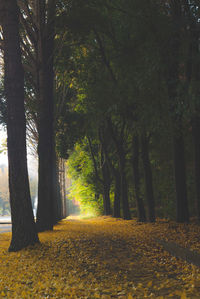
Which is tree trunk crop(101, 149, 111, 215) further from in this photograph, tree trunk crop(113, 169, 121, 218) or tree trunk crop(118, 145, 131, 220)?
tree trunk crop(118, 145, 131, 220)

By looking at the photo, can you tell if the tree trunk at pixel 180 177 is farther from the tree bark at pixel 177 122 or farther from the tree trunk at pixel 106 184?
the tree trunk at pixel 106 184

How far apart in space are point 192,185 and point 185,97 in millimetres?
9116

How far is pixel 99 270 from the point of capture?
7.41m

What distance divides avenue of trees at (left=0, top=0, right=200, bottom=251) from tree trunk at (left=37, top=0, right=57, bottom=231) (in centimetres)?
5

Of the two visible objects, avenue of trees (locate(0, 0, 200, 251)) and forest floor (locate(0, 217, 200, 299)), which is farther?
avenue of trees (locate(0, 0, 200, 251))

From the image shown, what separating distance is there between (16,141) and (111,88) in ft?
23.1

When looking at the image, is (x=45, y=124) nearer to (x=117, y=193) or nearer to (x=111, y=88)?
(x=111, y=88)

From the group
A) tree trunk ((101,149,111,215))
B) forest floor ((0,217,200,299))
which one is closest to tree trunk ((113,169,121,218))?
tree trunk ((101,149,111,215))

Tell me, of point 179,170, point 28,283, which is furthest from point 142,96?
point 28,283

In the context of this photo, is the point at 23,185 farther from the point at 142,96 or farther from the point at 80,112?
the point at 80,112

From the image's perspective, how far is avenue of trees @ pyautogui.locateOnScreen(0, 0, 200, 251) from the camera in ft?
32.9

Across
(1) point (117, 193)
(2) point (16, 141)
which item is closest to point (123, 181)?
(1) point (117, 193)

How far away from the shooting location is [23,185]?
9852 mm

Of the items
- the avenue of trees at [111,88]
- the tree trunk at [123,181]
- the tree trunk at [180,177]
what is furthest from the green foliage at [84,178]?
the tree trunk at [180,177]
